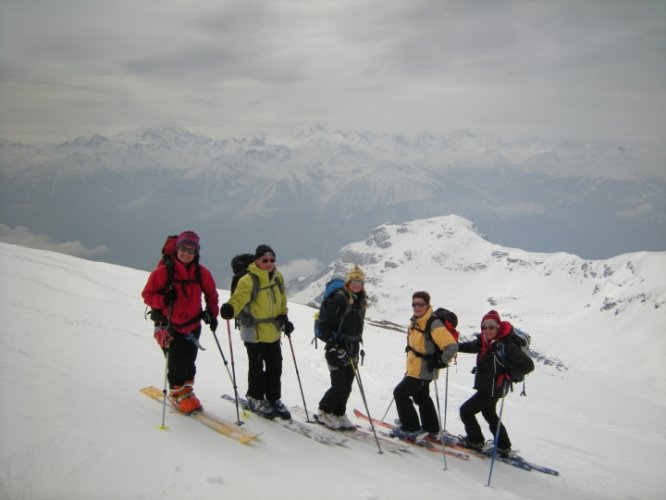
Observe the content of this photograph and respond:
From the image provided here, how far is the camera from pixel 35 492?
4336 mm

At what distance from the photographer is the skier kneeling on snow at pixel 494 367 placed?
27.1 ft

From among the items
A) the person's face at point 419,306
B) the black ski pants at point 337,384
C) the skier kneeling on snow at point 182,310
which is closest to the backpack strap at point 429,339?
the person's face at point 419,306

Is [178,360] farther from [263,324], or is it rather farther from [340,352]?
[340,352]

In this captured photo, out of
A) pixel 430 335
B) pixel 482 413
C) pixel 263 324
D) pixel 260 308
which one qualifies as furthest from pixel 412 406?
pixel 260 308

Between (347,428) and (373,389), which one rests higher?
(347,428)

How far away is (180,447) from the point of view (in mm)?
5820

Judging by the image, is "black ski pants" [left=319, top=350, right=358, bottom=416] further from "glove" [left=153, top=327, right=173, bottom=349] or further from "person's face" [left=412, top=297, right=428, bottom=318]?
"glove" [left=153, top=327, right=173, bottom=349]

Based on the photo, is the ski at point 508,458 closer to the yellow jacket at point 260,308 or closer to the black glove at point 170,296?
the yellow jacket at point 260,308

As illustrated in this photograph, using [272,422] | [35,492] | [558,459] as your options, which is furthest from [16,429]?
[558,459]

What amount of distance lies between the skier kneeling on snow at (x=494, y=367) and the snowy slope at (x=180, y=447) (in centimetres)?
83

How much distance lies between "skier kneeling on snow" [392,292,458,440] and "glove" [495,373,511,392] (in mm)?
1149

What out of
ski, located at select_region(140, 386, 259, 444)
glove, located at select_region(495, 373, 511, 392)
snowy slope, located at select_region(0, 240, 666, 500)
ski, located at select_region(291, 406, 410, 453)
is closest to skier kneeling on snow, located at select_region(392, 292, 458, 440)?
ski, located at select_region(291, 406, 410, 453)

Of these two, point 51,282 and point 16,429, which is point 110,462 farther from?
point 51,282

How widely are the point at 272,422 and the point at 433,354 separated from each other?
320 cm
